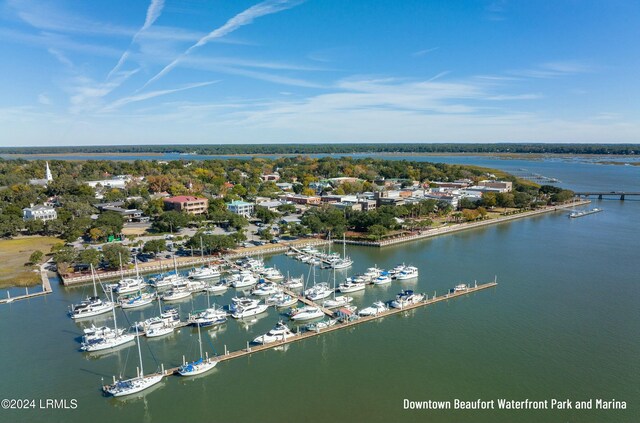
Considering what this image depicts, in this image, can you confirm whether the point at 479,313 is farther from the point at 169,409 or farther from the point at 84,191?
the point at 84,191

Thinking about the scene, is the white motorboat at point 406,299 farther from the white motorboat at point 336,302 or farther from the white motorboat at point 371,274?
the white motorboat at point 371,274

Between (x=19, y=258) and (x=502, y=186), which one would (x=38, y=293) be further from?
(x=502, y=186)

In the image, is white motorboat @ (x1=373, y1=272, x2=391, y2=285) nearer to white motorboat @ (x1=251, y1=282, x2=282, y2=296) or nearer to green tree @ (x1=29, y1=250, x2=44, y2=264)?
white motorboat @ (x1=251, y1=282, x2=282, y2=296)

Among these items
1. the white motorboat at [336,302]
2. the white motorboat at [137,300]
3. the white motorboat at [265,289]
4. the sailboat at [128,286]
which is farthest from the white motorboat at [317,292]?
the sailboat at [128,286]

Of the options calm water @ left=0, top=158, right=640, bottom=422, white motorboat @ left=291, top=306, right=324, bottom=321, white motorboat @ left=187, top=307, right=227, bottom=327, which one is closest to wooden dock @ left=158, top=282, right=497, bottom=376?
calm water @ left=0, top=158, right=640, bottom=422

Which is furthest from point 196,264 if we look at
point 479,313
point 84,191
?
point 84,191

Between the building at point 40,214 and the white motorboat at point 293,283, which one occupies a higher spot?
the building at point 40,214
